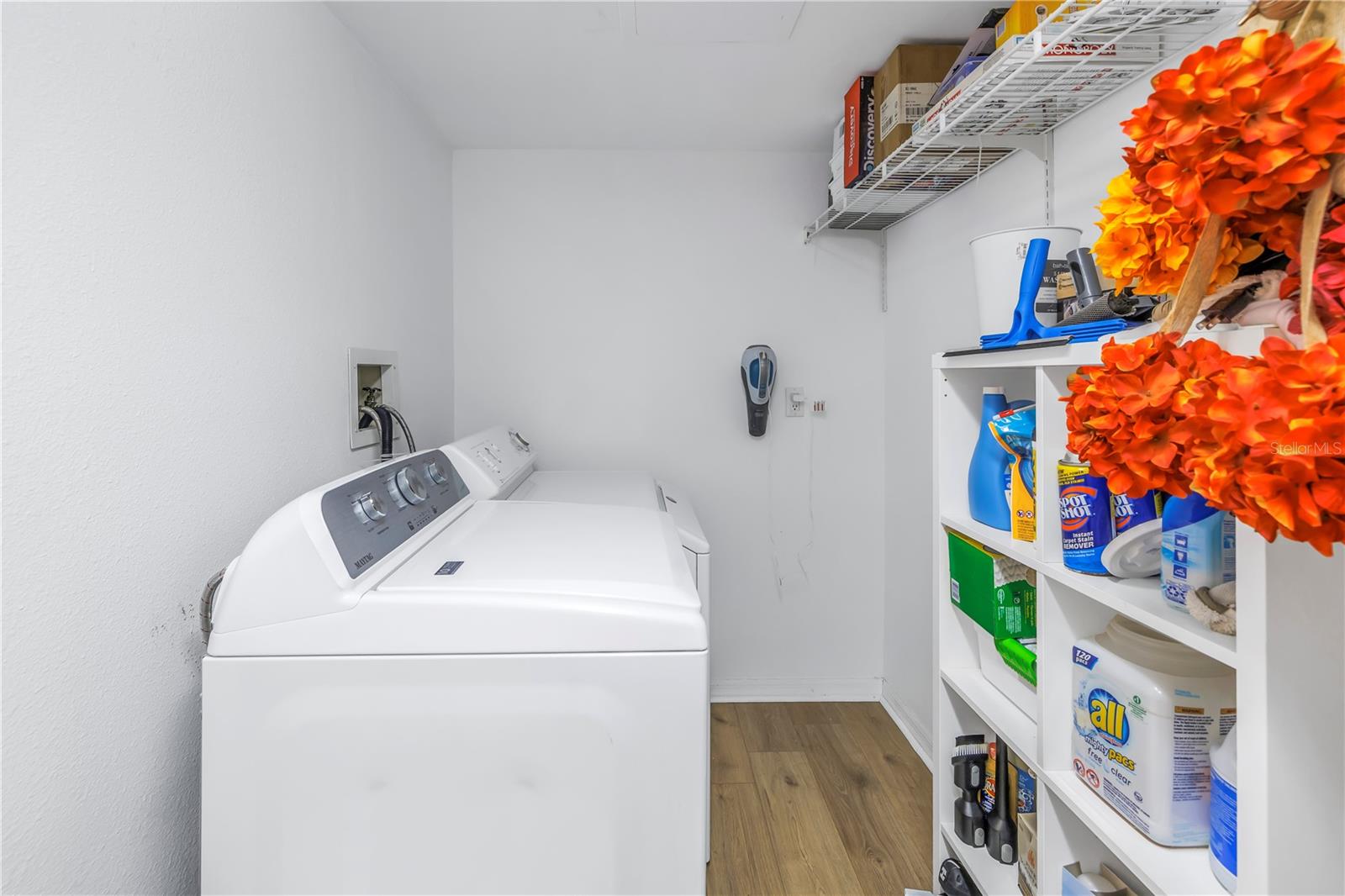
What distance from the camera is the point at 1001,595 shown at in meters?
1.34

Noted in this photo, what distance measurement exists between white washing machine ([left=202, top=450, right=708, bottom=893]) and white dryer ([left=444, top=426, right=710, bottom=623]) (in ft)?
1.78

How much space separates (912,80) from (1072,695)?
1.57 metres

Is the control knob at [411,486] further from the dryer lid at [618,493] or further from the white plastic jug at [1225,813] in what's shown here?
the white plastic jug at [1225,813]

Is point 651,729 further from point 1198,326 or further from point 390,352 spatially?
point 390,352

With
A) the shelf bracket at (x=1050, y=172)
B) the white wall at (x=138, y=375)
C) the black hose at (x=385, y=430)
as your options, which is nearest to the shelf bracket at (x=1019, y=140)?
the shelf bracket at (x=1050, y=172)

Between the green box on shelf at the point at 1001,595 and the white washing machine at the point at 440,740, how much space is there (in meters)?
0.75

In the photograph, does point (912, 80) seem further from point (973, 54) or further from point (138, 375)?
point (138, 375)

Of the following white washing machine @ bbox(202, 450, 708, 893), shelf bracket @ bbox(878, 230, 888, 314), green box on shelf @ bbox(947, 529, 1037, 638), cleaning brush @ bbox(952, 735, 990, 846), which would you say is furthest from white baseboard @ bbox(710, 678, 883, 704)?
white washing machine @ bbox(202, 450, 708, 893)

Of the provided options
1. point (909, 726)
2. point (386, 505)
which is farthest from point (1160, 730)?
point (909, 726)

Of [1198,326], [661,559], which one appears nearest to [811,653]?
[661,559]

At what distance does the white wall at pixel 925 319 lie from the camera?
149 cm

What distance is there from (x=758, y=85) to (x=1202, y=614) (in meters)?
1.87

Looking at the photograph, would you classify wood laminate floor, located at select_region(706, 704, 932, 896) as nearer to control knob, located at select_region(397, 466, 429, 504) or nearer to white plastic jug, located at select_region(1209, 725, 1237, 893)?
white plastic jug, located at select_region(1209, 725, 1237, 893)

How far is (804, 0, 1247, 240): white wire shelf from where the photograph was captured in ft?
3.45
